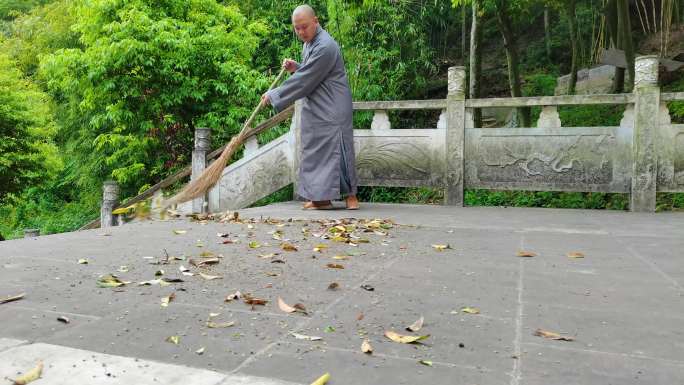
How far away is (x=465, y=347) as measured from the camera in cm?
170

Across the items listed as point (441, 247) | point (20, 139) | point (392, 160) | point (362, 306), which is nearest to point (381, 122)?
point (392, 160)

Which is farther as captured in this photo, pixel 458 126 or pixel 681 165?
pixel 458 126

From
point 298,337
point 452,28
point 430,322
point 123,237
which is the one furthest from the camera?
point 452,28

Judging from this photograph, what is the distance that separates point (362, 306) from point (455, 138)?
445 centimetres

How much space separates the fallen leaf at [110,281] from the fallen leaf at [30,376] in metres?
0.96

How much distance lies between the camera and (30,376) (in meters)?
1.44

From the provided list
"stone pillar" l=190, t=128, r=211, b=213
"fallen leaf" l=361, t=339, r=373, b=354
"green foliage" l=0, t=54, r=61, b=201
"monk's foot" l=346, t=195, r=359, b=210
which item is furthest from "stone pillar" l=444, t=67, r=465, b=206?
"green foliage" l=0, t=54, r=61, b=201

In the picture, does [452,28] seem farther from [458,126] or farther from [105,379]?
[105,379]

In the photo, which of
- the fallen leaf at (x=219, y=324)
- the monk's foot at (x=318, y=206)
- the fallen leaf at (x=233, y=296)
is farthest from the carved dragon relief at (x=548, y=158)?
the fallen leaf at (x=219, y=324)

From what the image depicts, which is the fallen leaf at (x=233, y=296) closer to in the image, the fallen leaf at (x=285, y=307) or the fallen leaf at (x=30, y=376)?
the fallen leaf at (x=285, y=307)

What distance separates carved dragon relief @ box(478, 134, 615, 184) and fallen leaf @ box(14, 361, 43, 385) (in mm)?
5381

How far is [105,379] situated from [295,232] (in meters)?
2.76

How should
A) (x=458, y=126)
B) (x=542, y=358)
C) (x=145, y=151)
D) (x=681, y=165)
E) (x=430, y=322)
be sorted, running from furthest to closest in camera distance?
1. (x=145, y=151)
2. (x=458, y=126)
3. (x=681, y=165)
4. (x=430, y=322)
5. (x=542, y=358)

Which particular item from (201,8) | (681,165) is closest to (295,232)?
(681,165)
